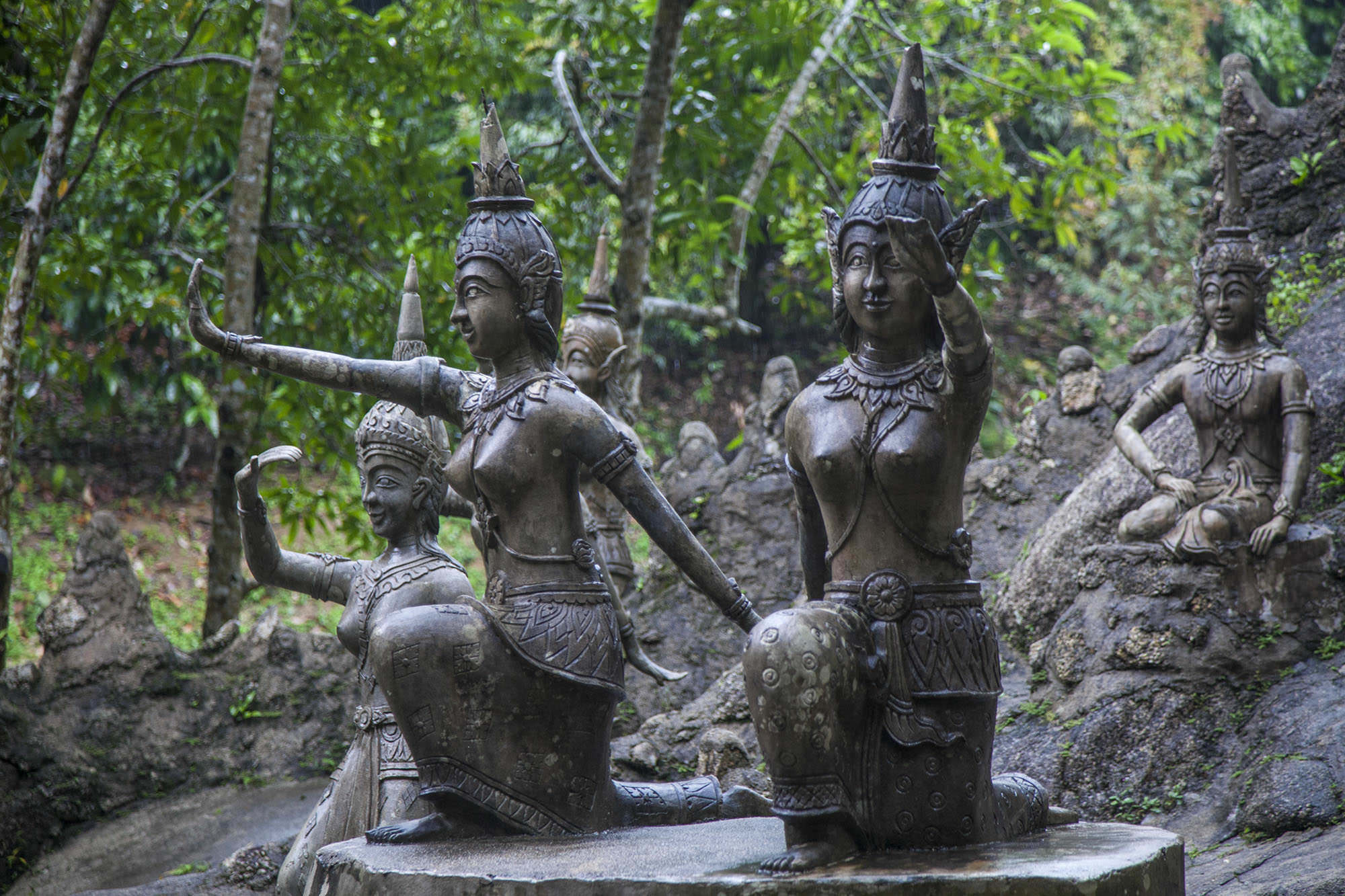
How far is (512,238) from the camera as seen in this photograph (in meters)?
3.91

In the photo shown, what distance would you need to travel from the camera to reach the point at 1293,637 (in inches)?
250

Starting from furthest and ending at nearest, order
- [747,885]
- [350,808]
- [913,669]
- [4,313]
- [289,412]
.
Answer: [289,412], [4,313], [350,808], [913,669], [747,885]

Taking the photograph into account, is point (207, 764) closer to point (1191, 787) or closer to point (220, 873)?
point (220, 873)

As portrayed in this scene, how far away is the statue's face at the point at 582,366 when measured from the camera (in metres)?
7.44

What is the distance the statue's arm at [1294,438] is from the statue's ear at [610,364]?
362 cm

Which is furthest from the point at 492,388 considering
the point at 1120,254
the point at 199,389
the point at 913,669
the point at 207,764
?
the point at 1120,254

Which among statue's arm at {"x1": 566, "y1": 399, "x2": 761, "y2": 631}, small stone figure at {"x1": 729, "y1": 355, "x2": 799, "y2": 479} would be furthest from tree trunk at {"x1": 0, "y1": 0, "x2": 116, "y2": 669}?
small stone figure at {"x1": 729, "y1": 355, "x2": 799, "y2": 479}

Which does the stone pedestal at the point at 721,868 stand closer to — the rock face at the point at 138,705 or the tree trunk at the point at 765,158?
the rock face at the point at 138,705

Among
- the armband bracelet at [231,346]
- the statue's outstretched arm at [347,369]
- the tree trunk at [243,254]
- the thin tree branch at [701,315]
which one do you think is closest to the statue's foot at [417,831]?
the statue's outstretched arm at [347,369]

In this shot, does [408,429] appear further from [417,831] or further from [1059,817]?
[1059,817]

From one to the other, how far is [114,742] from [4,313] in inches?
105

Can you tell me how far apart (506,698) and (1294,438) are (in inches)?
183

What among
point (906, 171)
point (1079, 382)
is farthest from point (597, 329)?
point (1079, 382)

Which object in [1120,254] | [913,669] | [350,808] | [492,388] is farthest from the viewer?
[1120,254]
